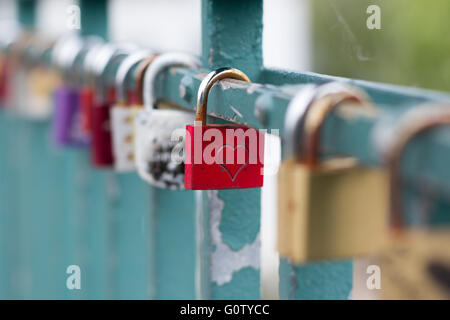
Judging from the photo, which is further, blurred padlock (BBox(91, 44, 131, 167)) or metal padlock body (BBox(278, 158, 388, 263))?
blurred padlock (BBox(91, 44, 131, 167))

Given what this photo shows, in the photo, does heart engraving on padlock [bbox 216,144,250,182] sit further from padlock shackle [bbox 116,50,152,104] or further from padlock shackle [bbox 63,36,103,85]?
padlock shackle [bbox 63,36,103,85]

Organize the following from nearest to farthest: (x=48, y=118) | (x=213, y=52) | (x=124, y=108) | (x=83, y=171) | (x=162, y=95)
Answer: (x=213, y=52)
(x=162, y=95)
(x=124, y=108)
(x=83, y=171)
(x=48, y=118)

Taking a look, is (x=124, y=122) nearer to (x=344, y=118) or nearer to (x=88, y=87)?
(x=88, y=87)

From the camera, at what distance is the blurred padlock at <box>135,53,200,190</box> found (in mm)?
958

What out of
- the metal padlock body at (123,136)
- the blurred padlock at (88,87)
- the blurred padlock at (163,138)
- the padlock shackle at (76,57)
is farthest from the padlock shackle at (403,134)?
the padlock shackle at (76,57)

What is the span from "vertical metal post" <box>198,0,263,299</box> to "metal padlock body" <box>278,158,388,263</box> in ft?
1.19

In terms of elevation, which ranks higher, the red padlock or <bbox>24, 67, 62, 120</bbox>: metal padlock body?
<bbox>24, 67, 62, 120</bbox>: metal padlock body

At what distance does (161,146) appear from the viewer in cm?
99

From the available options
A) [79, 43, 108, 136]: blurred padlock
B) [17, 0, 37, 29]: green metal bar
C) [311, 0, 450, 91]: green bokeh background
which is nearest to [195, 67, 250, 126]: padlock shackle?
[79, 43, 108, 136]: blurred padlock

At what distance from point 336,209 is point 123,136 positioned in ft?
2.33

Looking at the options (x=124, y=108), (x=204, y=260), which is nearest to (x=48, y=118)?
(x=124, y=108)

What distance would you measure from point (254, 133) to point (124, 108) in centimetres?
45

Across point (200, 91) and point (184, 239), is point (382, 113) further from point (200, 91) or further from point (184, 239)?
point (184, 239)

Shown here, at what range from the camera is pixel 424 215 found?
42cm
